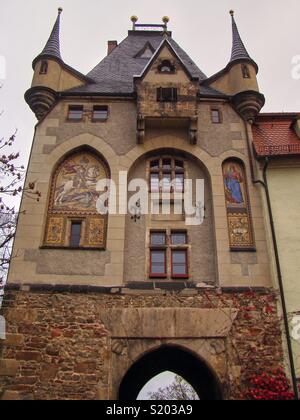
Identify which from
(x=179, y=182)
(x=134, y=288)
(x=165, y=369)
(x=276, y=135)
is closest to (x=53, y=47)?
(x=179, y=182)

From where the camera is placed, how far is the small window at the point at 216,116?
14.7m

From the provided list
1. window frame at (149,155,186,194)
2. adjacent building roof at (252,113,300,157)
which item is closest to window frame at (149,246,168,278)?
window frame at (149,155,186,194)

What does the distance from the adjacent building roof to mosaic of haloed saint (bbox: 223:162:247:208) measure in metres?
0.87

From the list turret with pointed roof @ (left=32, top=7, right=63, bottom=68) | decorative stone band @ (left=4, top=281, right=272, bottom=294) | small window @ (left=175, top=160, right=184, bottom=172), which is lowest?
decorative stone band @ (left=4, top=281, right=272, bottom=294)

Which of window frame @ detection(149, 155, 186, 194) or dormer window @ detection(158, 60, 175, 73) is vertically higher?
dormer window @ detection(158, 60, 175, 73)

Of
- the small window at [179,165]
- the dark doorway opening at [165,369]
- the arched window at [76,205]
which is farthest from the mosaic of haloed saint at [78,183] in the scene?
the dark doorway opening at [165,369]

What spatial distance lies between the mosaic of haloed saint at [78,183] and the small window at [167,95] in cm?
305

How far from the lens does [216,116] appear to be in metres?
14.9

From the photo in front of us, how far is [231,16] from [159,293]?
1337cm

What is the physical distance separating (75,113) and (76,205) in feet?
12.2

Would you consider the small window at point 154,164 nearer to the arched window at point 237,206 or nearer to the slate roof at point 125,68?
the arched window at point 237,206

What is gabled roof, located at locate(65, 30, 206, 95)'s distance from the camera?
628 inches

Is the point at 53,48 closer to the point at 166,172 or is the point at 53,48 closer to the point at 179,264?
the point at 166,172

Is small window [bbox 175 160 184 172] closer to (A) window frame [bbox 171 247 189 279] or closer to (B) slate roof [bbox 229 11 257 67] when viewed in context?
(A) window frame [bbox 171 247 189 279]
